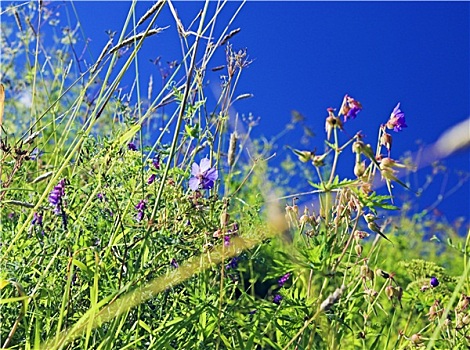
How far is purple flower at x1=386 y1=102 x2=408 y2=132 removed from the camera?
1149 mm

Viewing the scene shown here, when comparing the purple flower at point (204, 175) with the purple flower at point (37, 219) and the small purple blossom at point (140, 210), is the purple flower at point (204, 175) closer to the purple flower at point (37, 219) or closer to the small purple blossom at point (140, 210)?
the small purple blossom at point (140, 210)

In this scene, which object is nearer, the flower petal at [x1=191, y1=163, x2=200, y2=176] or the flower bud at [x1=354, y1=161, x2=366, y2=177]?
the flower bud at [x1=354, y1=161, x2=366, y2=177]

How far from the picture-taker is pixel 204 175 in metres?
1.36

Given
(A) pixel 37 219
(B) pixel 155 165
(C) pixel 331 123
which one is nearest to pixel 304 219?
(C) pixel 331 123

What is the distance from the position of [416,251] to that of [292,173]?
897mm

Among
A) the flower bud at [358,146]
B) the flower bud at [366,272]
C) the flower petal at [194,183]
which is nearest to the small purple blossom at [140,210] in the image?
the flower petal at [194,183]

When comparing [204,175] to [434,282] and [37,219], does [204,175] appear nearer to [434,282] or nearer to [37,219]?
[37,219]

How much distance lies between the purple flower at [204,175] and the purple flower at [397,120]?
1.15ft

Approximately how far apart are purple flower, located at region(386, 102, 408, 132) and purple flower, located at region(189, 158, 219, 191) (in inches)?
13.8

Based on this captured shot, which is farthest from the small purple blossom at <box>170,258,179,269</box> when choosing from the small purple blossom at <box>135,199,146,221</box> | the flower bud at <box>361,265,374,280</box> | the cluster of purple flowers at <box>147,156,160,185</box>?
the flower bud at <box>361,265,374,280</box>

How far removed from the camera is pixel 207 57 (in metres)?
1.48

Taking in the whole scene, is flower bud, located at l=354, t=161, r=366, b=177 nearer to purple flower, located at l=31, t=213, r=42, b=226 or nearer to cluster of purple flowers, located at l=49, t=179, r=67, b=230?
cluster of purple flowers, located at l=49, t=179, r=67, b=230

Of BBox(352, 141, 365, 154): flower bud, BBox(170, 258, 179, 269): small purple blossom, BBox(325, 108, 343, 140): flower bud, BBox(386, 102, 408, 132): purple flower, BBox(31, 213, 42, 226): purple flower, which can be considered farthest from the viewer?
BBox(31, 213, 42, 226): purple flower

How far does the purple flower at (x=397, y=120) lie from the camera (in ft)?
3.77
